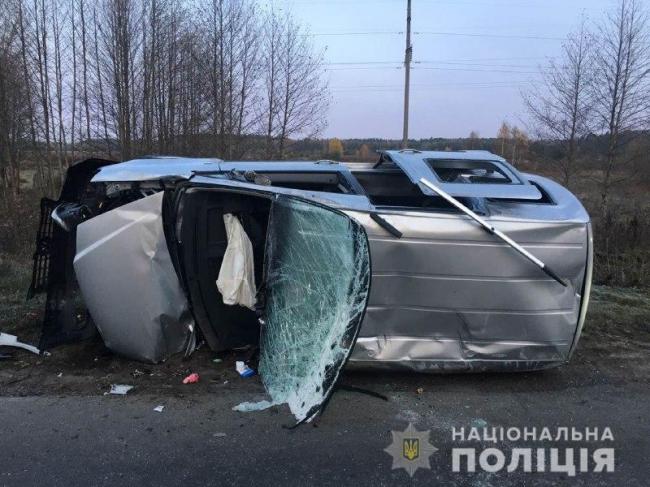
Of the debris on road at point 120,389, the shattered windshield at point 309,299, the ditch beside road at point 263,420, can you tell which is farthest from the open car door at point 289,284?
the debris on road at point 120,389

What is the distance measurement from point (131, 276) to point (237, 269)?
0.81m

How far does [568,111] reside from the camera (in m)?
14.6

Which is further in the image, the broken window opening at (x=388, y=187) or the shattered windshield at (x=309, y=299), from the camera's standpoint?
the broken window opening at (x=388, y=187)

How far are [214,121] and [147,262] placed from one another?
11.0 m

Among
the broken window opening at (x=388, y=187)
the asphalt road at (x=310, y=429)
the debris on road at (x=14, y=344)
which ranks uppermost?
the broken window opening at (x=388, y=187)

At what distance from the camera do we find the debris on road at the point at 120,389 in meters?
3.78

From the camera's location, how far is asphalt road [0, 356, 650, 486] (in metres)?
2.81

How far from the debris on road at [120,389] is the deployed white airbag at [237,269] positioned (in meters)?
0.94

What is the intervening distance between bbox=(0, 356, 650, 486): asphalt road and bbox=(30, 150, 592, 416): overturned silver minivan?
28 centimetres

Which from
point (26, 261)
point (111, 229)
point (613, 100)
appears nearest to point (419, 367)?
point (111, 229)

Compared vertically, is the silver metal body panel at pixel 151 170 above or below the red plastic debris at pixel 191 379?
above

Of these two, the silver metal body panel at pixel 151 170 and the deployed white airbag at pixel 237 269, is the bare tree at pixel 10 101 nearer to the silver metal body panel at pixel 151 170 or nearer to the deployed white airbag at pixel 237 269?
the silver metal body panel at pixel 151 170

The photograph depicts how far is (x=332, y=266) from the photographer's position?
11.2 feet

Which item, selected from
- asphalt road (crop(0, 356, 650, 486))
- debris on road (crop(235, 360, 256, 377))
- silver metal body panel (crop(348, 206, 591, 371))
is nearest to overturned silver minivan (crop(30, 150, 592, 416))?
silver metal body panel (crop(348, 206, 591, 371))
